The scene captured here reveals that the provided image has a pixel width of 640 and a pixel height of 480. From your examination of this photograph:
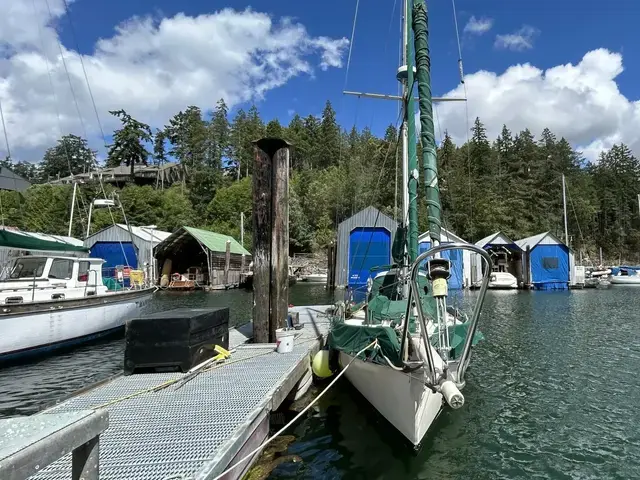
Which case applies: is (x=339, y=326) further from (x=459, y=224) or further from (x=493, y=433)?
(x=459, y=224)

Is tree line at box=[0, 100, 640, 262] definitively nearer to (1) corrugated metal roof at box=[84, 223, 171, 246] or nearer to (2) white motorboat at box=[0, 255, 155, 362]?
(1) corrugated metal roof at box=[84, 223, 171, 246]

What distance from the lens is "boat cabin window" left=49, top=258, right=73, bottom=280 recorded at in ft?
49.9

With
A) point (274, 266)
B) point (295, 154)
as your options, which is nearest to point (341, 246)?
point (274, 266)

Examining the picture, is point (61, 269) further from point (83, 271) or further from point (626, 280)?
point (626, 280)

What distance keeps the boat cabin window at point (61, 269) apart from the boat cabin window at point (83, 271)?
0.34 meters

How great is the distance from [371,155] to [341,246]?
40162mm

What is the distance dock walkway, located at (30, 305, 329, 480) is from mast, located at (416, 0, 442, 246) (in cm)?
381

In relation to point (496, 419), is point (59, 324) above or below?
above

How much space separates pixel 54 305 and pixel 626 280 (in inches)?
2228

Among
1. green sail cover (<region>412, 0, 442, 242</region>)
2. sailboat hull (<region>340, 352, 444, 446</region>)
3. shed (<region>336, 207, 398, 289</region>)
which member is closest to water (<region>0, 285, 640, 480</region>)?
sailboat hull (<region>340, 352, 444, 446</region>)

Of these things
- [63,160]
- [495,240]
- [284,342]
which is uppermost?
[63,160]

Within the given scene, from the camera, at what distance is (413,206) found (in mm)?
9758

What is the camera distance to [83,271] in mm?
16188

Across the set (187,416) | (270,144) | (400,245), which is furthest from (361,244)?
(187,416)
